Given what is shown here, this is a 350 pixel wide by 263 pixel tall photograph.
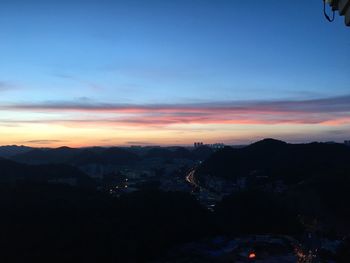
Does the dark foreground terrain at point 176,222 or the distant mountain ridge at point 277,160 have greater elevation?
the distant mountain ridge at point 277,160

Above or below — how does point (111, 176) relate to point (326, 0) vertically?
below

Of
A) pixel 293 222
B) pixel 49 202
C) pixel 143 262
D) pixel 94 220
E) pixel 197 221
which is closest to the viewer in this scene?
pixel 143 262

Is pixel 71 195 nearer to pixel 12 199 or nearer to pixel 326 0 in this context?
pixel 12 199

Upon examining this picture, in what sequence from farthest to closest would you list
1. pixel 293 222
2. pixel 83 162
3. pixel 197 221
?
pixel 83 162 → pixel 293 222 → pixel 197 221

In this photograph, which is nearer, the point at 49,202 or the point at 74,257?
the point at 74,257

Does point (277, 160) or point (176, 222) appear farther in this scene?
point (277, 160)

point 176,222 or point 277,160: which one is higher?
point 277,160

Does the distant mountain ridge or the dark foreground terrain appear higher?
the distant mountain ridge

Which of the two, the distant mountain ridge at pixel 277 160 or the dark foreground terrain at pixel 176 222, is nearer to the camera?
the dark foreground terrain at pixel 176 222

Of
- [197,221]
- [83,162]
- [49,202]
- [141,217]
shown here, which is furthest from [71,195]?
[83,162]

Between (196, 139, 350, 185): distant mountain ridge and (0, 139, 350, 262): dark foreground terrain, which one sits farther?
(196, 139, 350, 185): distant mountain ridge

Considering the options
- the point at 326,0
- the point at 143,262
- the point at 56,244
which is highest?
the point at 326,0
